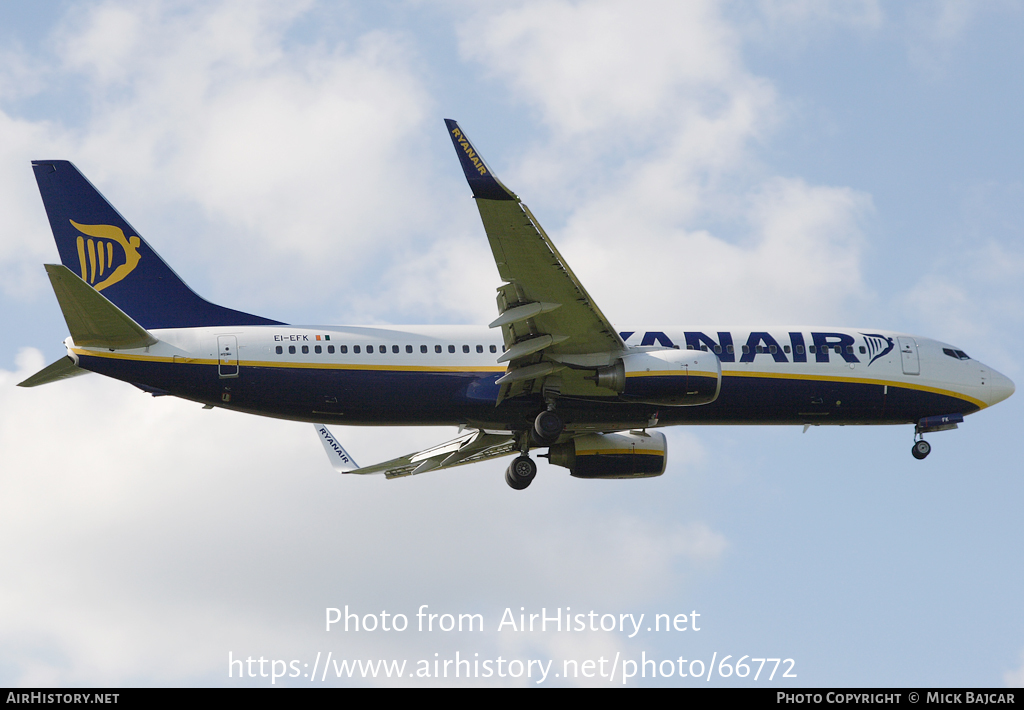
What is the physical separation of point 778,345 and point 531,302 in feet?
29.2

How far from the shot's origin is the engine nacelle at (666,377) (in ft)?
102

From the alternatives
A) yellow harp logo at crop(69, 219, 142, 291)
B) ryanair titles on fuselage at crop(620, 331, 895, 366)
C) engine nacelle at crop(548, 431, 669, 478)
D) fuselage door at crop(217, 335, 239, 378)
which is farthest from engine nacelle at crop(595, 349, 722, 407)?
yellow harp logo at crop(69, 219, 142, 291)

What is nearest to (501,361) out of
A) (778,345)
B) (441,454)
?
(778,345)

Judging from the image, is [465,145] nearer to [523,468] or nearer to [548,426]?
[548,426]

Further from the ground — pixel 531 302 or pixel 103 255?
pixel 103 255

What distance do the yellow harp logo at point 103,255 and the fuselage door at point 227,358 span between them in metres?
4.01

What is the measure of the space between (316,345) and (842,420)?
15809 millimetres

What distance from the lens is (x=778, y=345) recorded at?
1358 inches

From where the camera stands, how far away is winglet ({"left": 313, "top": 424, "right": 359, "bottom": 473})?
134 ft

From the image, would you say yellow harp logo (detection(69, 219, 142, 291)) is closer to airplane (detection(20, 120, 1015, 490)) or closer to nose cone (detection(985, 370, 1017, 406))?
airplane (detection(20, 120, 1015, 490))

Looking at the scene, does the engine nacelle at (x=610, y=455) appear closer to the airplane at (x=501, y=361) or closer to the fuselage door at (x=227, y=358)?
the airplane at (x=501, y=361)

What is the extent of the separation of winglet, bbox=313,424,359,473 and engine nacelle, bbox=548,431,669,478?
7846 millimetres

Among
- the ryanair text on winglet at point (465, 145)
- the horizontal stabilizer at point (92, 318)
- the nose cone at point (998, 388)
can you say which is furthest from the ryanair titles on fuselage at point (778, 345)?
the horizontal stabilizer at point (92, 318)

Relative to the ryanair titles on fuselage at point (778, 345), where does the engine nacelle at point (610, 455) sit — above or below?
below
